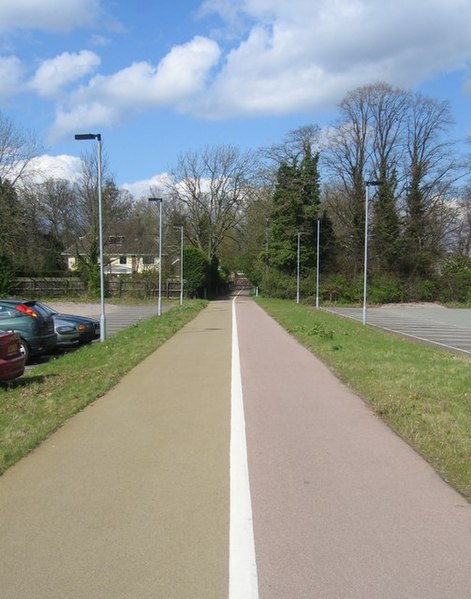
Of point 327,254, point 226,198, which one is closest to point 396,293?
point 327,254

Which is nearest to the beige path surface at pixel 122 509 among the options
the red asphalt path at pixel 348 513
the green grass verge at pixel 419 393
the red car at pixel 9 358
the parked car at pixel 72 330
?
the red asphalt path at pixel 348 513

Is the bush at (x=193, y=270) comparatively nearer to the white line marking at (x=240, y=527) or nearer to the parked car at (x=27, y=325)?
the parked car at (x=27, y=325)

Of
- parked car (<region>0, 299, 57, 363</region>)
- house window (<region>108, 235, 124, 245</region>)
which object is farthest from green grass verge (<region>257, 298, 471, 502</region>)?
house window (<region>108, 235, 124, 245</region>)

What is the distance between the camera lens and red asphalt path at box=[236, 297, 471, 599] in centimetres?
350

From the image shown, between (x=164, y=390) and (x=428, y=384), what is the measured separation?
4372mm

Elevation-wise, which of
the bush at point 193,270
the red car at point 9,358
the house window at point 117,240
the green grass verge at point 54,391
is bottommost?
the green grass verge at point 54,391

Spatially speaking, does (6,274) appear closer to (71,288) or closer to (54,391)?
(71,288)

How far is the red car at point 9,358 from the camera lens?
9.38 metres

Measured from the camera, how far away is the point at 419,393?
29.9 ft

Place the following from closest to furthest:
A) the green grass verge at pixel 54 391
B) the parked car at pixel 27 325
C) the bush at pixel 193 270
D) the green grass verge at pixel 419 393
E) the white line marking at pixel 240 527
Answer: the white line marking at pixel 240 527 → the green grass verge at pixel 419 393 → the green grass verge at pixel 54 391 → the parked car at pixel 27 325 → the bush at pixel 193 270

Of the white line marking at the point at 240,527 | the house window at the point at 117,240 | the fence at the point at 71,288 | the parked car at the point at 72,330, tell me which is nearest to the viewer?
the white line marking at the point at 240,527

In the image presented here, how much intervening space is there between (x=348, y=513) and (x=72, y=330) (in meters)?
14.0

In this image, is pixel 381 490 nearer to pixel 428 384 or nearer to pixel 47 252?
pixel 428 384

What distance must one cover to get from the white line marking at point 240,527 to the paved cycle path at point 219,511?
42mm
